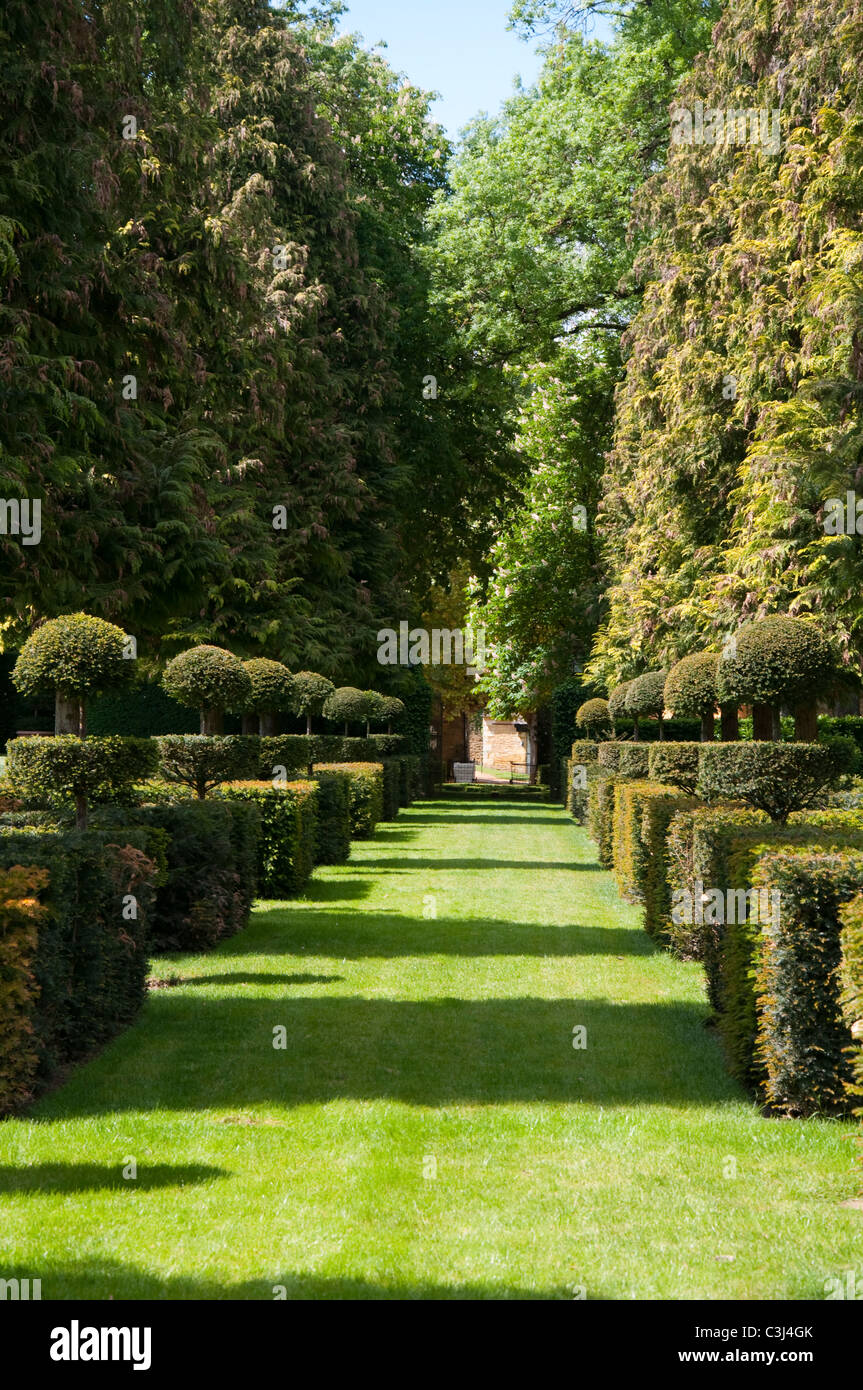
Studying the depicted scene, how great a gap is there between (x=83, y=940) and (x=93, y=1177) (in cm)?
234

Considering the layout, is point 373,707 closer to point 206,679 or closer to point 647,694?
point 647,694

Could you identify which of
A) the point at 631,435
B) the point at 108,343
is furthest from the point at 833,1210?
the point at 631,435

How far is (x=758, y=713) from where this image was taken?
16.6 m

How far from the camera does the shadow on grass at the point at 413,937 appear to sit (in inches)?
479

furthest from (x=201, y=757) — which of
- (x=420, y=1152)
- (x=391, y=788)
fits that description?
(x=391, y=788)

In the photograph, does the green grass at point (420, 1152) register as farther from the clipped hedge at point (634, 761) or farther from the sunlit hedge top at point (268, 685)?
the clipped hedge at point (634, 761)

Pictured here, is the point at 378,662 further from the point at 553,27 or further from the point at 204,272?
the point at 553,27

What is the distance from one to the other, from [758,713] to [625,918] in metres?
3.57

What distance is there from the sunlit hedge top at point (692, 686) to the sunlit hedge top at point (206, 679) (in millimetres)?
6063

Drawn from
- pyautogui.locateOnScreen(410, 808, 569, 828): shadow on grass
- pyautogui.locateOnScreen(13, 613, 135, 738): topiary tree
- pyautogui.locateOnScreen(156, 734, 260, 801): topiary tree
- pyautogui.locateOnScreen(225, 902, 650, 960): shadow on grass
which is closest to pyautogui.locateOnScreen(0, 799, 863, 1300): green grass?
pyautogui.locateOnScreen(225, 902, 650, 960): shadow on grass

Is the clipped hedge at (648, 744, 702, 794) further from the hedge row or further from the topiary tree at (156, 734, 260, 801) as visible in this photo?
the hedge row

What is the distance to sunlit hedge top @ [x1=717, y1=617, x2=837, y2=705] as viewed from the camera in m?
13.0

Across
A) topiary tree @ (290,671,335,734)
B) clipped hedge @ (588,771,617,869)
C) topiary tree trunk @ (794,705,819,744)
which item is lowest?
clipped hedge @ (588,771,617,869)

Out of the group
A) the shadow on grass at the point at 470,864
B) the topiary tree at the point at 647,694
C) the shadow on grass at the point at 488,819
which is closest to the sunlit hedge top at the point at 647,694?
the topiary tree at the point at 647,694
